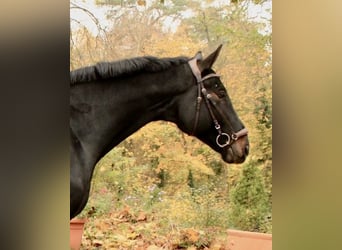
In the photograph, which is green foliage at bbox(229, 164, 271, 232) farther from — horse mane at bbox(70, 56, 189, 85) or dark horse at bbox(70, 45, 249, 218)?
horse mane at bbox(70, 56, 189, 85)

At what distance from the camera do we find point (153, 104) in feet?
6.99

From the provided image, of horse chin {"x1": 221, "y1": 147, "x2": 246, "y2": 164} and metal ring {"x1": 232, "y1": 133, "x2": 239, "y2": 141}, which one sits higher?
metal ring {"x1": 232, "y1": 133, "x2": 239, "y2": 141}

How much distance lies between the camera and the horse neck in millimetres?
2090

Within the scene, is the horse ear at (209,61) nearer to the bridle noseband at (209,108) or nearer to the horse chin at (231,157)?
the bridle noseband at (209,108)

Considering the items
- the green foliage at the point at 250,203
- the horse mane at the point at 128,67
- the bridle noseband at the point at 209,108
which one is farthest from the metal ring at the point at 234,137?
the horse mane at the point at 128,67

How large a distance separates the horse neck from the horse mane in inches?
1.2

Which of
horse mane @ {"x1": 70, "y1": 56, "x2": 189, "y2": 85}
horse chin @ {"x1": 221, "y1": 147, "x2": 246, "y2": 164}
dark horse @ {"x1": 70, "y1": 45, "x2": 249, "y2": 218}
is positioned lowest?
horse chin @ {"x1": 221, "y1": 147, "x2": 246, "y2": 164}

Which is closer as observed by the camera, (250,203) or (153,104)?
(250,203)

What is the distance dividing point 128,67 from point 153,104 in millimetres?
225

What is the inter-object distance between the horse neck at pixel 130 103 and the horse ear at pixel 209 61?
8 cm

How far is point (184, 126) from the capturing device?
2121 mm

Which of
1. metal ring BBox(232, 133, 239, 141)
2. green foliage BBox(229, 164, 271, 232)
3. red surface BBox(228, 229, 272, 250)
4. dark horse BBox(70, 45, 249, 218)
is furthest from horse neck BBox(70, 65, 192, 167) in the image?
red surface BBox(228, 229, 272, 250)

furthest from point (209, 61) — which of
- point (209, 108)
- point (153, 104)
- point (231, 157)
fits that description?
point (231, 157)

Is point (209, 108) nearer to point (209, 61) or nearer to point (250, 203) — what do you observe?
point (209, 61)
